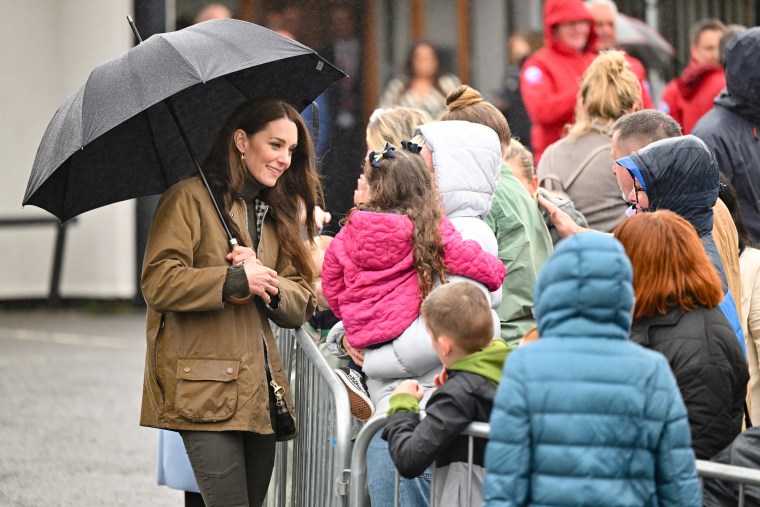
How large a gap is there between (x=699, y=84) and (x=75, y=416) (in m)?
5.02

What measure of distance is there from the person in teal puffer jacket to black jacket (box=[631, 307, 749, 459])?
47 centimetres

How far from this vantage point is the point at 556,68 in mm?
8359

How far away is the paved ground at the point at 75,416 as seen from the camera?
7.16 meters

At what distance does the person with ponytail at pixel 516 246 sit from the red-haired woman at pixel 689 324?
4.37 feet

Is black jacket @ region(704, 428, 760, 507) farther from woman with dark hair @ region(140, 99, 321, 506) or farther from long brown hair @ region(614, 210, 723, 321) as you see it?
woman with dark hair @ region(140, 99, 321, 506)

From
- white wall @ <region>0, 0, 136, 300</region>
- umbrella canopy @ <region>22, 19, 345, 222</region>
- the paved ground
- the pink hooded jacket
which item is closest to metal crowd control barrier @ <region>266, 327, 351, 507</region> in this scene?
the pink hooded jacket

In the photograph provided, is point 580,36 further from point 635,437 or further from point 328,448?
point 635,437

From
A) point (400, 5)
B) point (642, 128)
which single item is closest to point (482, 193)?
point (642, 128)

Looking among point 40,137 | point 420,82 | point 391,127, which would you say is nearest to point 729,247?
point 391,127

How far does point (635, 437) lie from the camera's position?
313 centimetres

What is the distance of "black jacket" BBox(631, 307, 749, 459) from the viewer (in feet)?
11.9

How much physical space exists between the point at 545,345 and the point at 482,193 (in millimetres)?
1767

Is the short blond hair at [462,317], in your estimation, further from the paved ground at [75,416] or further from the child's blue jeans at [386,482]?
the paved ground at [75,416]

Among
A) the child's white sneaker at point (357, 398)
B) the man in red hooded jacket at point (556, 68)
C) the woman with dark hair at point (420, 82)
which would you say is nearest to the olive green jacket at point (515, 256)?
the child's white sneaker at point (357, 398)
